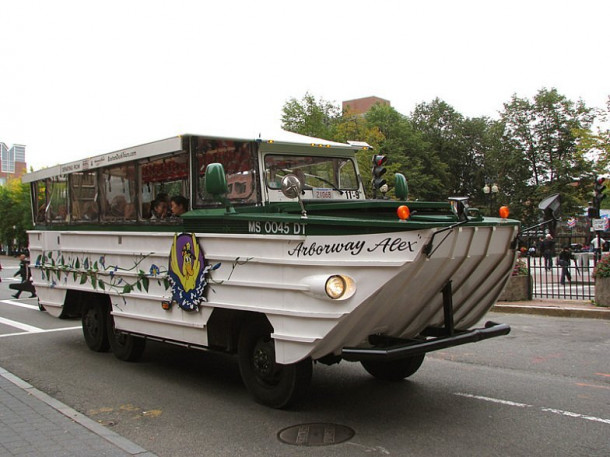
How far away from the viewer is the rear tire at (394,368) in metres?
6.66

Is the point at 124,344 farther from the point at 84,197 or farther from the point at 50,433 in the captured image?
the point at 50,433

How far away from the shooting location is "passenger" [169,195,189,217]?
6625 millimetres

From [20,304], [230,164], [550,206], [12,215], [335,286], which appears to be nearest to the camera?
[335,286]

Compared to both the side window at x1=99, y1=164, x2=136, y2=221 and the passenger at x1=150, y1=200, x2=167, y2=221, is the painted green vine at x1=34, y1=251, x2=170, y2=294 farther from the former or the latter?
the side window at x1=99, y1=164, x2=136, y2=221

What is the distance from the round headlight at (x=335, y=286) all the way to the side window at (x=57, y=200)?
5.67 metres

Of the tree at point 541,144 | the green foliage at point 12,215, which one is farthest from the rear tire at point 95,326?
the green foliage at point 12,215

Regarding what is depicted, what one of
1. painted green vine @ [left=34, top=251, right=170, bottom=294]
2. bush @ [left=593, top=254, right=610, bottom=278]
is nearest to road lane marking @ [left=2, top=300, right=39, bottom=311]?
painted green vine @ [left=34, top=251, right=170, bottom=294]

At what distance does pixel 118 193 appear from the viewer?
310 inches

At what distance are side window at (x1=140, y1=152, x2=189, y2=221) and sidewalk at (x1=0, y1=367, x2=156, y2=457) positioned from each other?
7.39 feet

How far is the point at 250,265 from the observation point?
554cm

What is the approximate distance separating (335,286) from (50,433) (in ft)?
8.67

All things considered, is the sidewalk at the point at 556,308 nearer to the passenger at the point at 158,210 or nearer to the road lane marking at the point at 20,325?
the passenger at the point at 158,210

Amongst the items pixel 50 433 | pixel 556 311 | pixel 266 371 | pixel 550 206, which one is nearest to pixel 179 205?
pixel 266 371

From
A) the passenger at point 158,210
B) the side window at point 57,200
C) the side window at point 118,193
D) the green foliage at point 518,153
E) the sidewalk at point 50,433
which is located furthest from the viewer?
the green foliage at point 518,153
